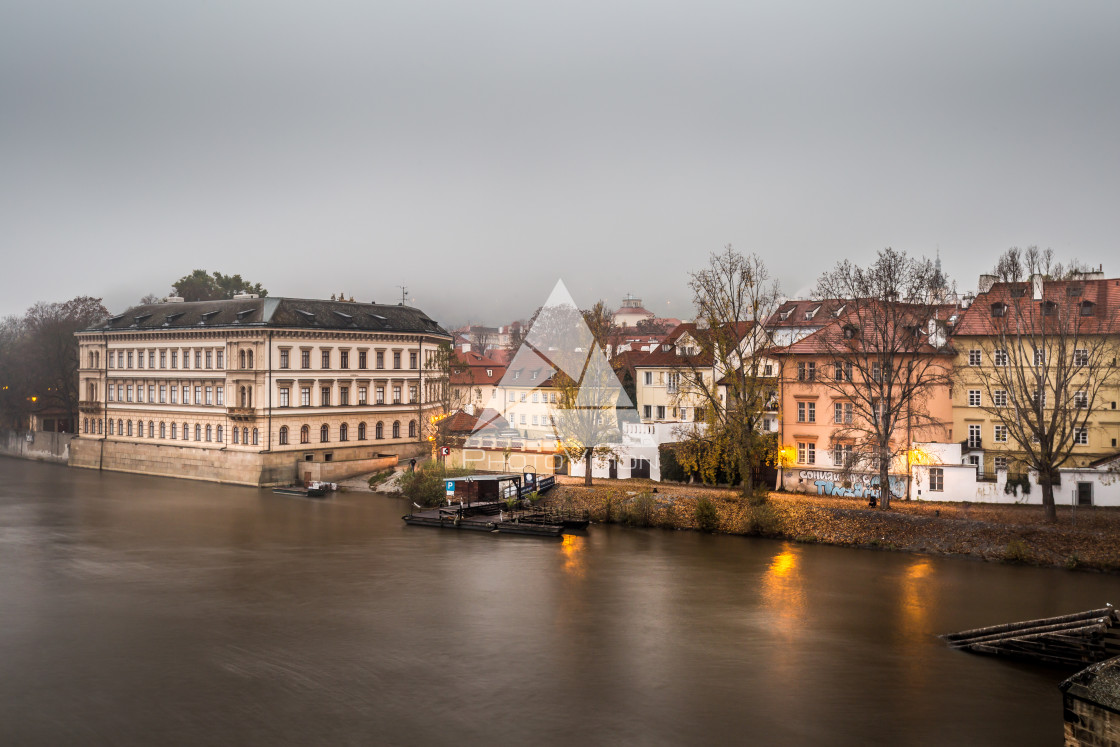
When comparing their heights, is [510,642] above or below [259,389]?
below

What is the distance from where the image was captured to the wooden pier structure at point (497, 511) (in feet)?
105

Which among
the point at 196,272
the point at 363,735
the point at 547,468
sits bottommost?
the point at 363,735

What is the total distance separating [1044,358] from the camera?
27812 millimetres

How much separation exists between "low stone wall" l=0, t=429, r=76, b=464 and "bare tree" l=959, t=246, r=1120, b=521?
2077 inches

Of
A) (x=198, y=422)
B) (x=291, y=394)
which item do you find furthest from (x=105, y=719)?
(x=198, y=422)

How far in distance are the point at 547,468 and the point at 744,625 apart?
1996cm

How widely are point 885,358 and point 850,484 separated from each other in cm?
516

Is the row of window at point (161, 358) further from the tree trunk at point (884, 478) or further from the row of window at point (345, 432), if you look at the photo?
the tree trunk at point (884, 478)

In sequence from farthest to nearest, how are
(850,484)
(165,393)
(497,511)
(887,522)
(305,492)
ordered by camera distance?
(165,393) → (305,492) → (497,511) → (850,484) → (887,522)

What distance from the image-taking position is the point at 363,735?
46.7ft

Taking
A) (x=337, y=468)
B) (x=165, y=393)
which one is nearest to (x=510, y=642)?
(x=337, y=468)

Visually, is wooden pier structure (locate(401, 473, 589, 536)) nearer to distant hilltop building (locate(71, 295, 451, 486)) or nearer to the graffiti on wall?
the graffiti on wall

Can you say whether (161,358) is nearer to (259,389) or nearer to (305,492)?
(259,389)

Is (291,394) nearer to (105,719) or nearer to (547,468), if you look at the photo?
(547,468)
